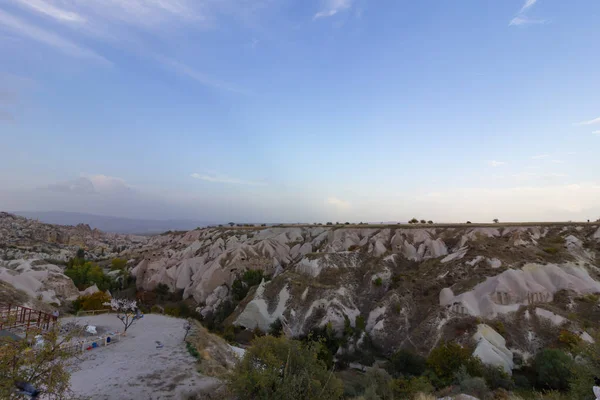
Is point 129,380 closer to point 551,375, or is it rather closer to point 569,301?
point 551,375

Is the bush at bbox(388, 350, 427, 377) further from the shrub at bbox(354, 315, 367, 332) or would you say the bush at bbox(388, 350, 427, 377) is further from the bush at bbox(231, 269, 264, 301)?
the bush at bbox(231, 269, 264, 301)

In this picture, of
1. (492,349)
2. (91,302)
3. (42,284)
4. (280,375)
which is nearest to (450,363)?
(492,349)

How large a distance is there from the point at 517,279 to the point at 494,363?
9.05 metres

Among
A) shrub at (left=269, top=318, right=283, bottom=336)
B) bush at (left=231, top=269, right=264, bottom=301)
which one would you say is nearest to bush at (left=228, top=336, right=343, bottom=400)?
shrub at (left=269, top=318, right=283, bottom=336)

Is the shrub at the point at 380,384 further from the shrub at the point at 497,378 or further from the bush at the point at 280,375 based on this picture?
the shrub at the point at 497,378

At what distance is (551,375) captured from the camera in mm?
15469

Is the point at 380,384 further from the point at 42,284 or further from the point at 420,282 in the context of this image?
the point at 42,284

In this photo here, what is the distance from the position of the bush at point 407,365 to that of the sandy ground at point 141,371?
1156cm

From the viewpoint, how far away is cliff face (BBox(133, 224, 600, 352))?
69.9 feet

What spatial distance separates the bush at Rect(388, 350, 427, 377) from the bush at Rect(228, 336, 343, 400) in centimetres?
1060

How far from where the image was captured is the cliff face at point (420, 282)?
69.9 ft

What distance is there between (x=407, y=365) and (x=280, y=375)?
12715 mm

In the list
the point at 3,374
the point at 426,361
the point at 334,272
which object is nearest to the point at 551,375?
the point at 426,361

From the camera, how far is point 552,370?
51.1 ft
